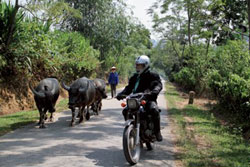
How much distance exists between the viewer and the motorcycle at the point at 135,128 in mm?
5039

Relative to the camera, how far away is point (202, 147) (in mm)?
6898

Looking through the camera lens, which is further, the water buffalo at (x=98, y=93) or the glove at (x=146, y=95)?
the water buffalo at (x=98, y=93)

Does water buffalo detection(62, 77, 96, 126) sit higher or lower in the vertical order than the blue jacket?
lower

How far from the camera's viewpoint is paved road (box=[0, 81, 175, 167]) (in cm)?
539

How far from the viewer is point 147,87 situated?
5.99 m

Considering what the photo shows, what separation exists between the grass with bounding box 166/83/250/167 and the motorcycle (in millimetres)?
909

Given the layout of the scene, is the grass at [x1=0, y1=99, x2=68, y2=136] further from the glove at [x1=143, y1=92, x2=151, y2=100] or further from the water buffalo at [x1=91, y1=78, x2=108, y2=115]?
the glove at [x1=143, y1=92, x2=151, y2=100]

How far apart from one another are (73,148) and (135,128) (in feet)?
5.66

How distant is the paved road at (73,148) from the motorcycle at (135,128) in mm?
319

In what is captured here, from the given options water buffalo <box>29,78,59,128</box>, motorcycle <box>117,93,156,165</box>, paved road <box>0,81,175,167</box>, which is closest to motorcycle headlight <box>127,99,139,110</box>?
motorcycle <box>117,93,156,165</box>

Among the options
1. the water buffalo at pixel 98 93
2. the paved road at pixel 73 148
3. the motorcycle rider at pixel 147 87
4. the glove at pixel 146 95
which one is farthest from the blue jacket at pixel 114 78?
the glove at pixel 146 95

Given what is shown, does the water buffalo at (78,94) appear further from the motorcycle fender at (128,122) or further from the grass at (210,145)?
the motorcycle fender at (128,122)

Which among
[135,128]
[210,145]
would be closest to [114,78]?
[210,145]

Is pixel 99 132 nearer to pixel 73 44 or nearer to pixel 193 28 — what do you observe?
pixel 73 44
